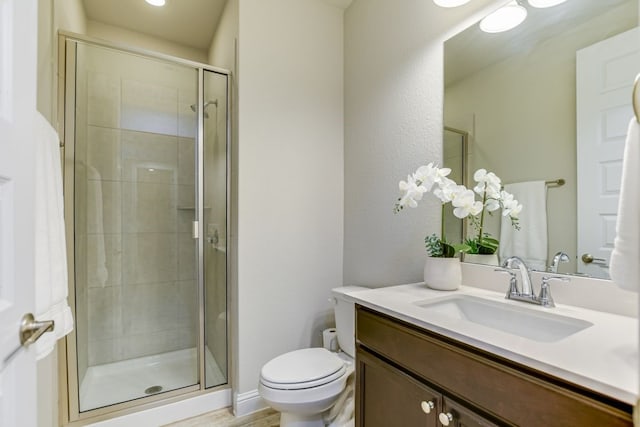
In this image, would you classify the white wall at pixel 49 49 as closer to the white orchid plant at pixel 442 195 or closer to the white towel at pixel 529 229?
the white orchid plant at pixel 442 195

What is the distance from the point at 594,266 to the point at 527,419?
62cm

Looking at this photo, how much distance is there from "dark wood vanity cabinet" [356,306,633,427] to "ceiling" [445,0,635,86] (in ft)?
3.84

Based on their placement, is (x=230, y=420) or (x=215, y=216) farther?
(x=215, y=216)

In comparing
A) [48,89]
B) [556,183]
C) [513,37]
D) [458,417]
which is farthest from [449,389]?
[48,89]

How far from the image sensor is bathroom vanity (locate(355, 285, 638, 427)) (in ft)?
1.89

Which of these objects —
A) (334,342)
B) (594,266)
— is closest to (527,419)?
(594,266)

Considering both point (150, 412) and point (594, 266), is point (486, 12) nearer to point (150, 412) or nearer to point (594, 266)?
point (594, 266)

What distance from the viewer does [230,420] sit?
177 centimetres

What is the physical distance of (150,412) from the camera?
1732 mm

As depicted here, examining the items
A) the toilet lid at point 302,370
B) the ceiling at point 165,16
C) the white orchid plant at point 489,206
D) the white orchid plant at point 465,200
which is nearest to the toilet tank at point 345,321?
the toilet lid at point 302,370

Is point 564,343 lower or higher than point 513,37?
lower

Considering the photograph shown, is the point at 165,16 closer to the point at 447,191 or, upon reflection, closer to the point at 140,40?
the point at 140,40

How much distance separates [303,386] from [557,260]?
1.15 m

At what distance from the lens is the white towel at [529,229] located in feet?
3.71
